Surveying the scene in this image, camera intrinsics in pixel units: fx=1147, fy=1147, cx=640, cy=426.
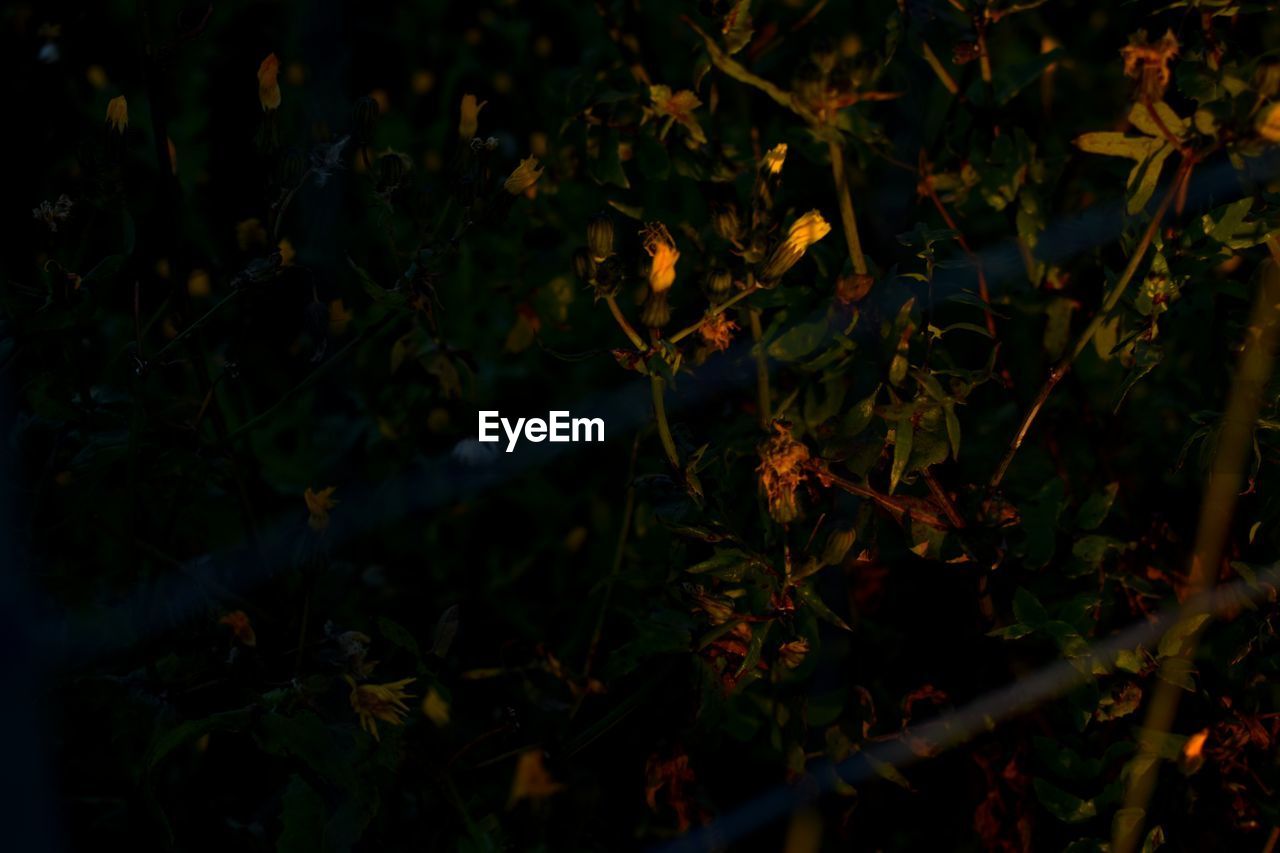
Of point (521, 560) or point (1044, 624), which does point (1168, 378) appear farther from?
point (521, 560)

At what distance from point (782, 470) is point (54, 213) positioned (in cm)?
65

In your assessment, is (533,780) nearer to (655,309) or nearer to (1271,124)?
(655,309)

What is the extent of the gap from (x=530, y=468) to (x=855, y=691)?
23.1 inches

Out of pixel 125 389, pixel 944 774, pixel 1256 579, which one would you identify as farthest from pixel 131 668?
pixel 1256 579

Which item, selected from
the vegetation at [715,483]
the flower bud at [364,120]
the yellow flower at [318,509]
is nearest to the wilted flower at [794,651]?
the vegetation at [715,483]

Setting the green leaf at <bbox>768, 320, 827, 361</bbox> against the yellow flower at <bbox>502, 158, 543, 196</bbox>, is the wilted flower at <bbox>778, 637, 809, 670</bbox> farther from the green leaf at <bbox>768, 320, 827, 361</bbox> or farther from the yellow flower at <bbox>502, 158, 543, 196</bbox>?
the yellow flower at <bbox>502, 158, 543, 196</bbox>

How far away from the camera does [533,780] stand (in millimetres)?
1130

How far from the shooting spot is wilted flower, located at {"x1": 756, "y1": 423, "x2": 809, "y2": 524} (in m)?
0.91

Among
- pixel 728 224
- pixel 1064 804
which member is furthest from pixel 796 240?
pixel 1064 804

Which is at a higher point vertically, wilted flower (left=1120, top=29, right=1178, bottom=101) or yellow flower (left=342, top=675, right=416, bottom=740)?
wilted flower (left=1120, top=29, right=1178, bottom=101)

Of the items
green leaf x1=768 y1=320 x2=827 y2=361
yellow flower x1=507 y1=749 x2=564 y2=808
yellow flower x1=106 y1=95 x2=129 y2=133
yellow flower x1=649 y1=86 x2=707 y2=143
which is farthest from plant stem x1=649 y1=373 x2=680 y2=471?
yellow flower x1=106 y1=95 x2=129 y2=133

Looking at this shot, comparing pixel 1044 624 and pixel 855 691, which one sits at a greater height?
pixel 1044 624

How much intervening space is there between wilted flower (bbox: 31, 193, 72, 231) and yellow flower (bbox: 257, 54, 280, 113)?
0.62 ft

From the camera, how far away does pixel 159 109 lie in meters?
0.94
